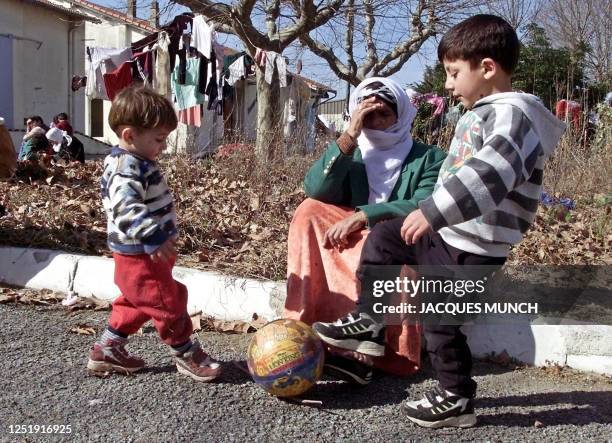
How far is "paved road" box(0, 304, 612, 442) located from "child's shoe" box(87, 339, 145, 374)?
0.06 meters

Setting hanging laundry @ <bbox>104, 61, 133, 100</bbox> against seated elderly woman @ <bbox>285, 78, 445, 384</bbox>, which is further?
hanging laundry @ <bbox>104, 61, 133, 100</bbox>

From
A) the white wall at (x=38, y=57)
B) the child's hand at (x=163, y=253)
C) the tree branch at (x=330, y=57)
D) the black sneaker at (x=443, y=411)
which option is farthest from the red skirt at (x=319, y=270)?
the white wall at (x=38, y=57)

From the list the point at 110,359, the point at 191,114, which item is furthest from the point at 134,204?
the point at 191,114

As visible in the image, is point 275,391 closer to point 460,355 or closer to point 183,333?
point 183,333

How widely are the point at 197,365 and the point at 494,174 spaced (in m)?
1.67

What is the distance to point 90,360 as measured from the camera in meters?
3.23

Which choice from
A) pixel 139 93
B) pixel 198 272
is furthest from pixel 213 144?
pixel 139 93

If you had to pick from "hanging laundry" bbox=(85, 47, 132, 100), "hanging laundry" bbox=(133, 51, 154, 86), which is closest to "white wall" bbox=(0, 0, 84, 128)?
"hanging laundry" bbox=(85, 47, 132, 100)

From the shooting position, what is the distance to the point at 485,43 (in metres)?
2.62

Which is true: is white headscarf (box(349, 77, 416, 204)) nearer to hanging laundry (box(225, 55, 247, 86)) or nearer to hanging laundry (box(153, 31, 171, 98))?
hanging laundry (box(153, 31, 171, 98))

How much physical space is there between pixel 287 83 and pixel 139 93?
8546 mm

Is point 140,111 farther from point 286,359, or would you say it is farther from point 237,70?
point 237,70

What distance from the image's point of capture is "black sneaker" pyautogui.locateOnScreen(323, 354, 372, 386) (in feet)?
10.1

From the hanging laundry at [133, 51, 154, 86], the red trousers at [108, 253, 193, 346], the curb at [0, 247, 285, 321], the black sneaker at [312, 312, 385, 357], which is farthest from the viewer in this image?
the hanging laundry at [133, 51, 154, 86]
